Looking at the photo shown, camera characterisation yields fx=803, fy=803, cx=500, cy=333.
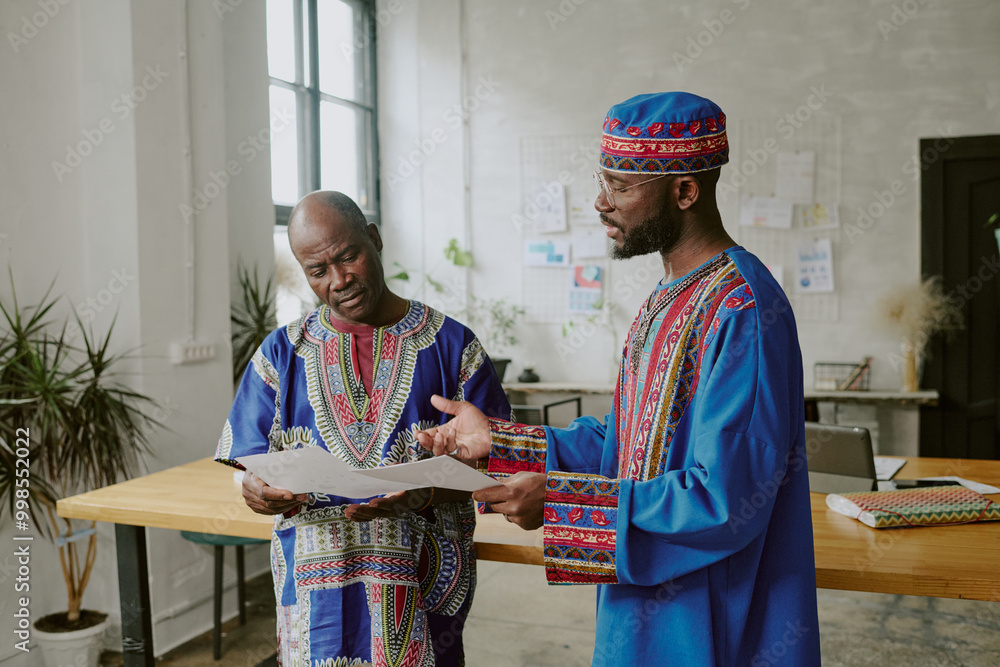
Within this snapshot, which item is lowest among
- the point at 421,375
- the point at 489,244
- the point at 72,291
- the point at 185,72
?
the point at 421,375

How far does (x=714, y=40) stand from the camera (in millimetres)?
5516

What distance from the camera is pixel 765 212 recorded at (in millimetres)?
5473

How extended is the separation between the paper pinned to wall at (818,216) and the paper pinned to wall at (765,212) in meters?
0.08

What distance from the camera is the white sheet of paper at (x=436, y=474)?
Answer: 49.8 inches

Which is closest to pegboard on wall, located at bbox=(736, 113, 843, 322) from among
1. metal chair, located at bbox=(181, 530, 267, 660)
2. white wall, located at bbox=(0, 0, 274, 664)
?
white wall, located at bbox=(0, 0, 274, 664)

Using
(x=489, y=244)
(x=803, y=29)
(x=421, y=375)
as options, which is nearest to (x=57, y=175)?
(x=421, y=375)

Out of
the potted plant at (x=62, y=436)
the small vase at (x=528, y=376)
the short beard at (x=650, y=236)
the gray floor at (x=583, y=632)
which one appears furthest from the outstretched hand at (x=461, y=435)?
the small vase at (x=528, y=376)

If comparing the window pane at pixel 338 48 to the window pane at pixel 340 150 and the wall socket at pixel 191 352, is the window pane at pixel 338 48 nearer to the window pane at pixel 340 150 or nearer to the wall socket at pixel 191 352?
the window pane at pixel 340 150

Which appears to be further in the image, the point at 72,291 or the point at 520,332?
the point at 520,332

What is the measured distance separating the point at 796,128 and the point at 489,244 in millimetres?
2304

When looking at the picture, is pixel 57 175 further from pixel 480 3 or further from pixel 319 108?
pixel 480 3

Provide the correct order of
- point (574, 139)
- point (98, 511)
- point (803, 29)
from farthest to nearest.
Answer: point (574, 139) < point (803, 29) < point (98, 511)

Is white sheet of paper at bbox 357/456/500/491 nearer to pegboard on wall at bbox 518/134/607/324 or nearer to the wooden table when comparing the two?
the wooden table

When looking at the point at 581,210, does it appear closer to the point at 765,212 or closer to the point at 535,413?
the point at 765,212
